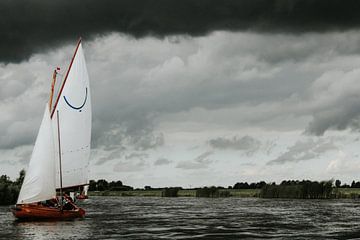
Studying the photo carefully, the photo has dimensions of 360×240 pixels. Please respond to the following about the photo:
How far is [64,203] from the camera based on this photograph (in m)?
64.1

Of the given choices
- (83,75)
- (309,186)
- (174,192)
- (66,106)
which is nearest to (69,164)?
(66,106)

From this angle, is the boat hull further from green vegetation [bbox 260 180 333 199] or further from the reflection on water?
green vegetation [bbox 260 180 333 199]

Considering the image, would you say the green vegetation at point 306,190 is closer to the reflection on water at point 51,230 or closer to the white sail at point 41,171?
the reflection on water at point 51,230

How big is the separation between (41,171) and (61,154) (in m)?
3.47

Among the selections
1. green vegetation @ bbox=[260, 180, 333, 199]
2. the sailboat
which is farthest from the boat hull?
green vegetation @ bbox=[260, 180, 333, 199]

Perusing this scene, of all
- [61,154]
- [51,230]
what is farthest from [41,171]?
[51,230]

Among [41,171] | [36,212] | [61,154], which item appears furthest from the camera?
[61,154]

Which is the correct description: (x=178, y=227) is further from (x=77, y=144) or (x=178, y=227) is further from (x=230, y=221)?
(x=77, y=144)

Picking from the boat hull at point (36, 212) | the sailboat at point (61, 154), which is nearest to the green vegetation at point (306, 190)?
the sailboat at point (61, 154)

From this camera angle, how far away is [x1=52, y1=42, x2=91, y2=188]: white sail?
6334 centimetres

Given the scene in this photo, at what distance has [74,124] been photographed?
64.2 metres

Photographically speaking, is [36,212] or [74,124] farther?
[74,124]

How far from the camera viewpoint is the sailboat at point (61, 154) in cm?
6066

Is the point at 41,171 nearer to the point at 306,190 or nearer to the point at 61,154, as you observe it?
the point at 61,154
